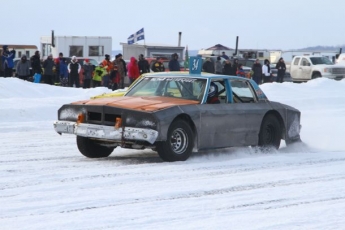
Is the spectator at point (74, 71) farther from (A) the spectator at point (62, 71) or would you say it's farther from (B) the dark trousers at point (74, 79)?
(A) the spectator at point (62, 71)

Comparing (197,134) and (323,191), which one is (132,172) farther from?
(323,191)

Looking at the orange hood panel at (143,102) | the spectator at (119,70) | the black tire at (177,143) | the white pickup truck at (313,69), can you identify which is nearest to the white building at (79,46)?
the white pickup truck at (313,69)

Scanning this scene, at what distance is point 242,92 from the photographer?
12.8 meters

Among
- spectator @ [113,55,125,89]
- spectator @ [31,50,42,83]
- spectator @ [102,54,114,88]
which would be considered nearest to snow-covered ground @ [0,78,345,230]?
spectator @ [113,55,125,89]

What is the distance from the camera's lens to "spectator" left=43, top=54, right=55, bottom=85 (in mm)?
29312

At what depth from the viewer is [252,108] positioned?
41.4 feet

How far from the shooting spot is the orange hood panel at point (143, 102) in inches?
437

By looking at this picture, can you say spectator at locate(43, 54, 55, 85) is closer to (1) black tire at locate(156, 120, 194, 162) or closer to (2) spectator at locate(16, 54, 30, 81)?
(2) spectator at locate(16, 54, 30, 81)

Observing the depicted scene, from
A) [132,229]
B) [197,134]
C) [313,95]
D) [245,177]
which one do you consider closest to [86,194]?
[132,229]

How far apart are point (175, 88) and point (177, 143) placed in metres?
1.16

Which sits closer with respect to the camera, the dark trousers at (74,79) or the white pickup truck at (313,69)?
the dark trousers at (74,79)

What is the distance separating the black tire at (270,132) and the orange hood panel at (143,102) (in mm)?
1529

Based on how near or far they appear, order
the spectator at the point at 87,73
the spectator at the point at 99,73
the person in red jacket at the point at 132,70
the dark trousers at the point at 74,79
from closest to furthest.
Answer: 1. the person in red jacket at the point at 132,70
2. the spectator at the point at 99,73
3. the dark trousers at the point at 74,79
4. the spectator at the point at 87,73

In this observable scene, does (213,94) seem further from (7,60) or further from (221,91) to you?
(7,60)
